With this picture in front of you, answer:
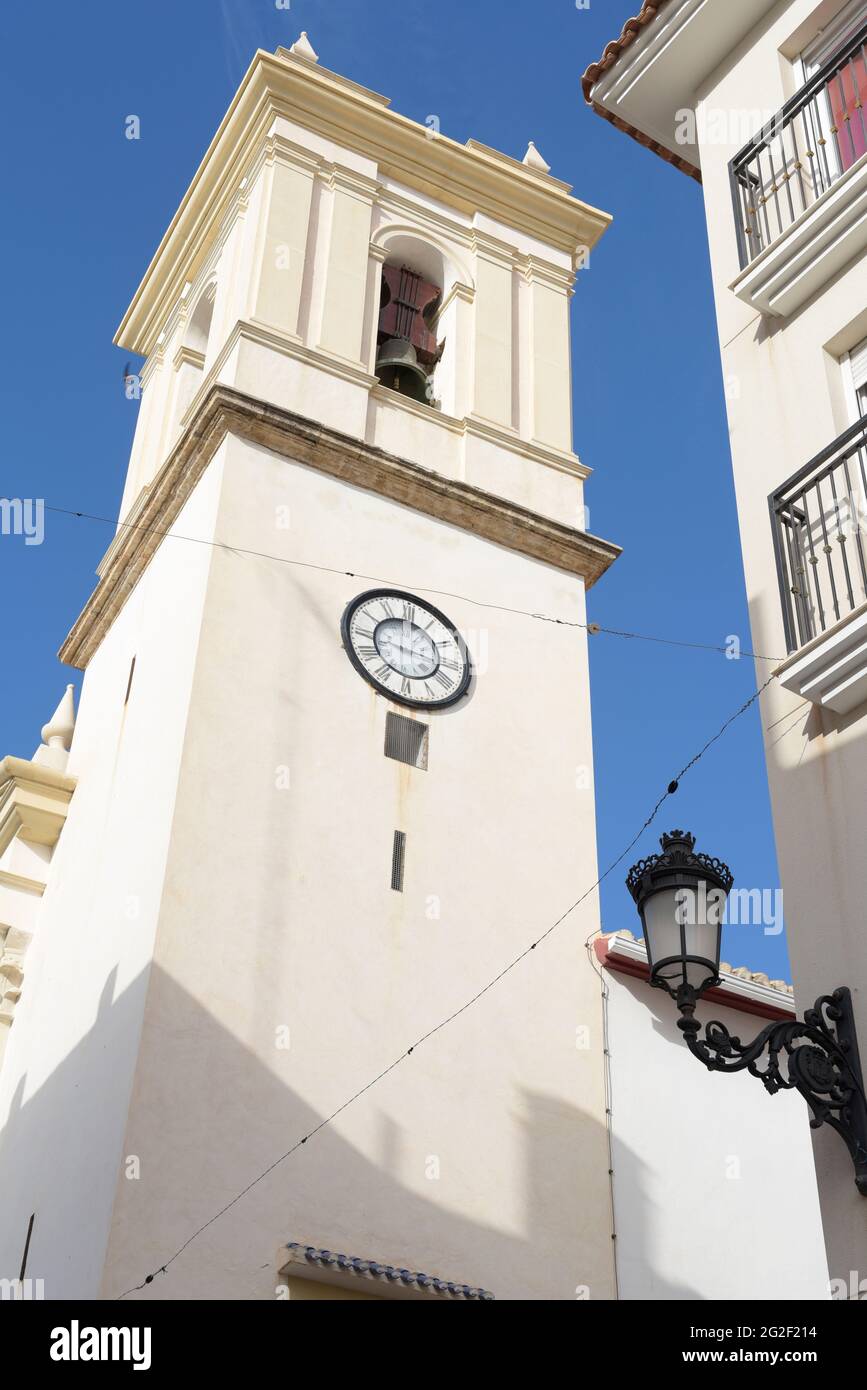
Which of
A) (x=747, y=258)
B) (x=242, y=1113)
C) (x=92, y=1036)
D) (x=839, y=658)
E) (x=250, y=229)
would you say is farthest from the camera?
(x=250, y=229)

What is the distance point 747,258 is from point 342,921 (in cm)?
559

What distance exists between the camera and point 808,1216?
11992mm

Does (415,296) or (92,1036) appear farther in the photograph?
(415,296)

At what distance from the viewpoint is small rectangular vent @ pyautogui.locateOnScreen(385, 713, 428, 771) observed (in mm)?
12938

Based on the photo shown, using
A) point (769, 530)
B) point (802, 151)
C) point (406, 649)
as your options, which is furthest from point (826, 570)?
point (406, 649)

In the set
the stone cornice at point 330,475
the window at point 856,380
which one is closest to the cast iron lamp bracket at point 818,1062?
the window at point 856,380

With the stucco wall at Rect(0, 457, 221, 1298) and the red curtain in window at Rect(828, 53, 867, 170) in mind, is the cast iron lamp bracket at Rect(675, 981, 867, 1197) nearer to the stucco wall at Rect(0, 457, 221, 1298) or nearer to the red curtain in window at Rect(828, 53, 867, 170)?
the red curtain in window at Rect(828, 53, 867, 170)

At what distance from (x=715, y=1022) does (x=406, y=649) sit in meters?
8.20

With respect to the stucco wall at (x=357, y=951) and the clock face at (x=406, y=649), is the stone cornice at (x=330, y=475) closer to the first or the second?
the stucco wall at (x=357, y=951)

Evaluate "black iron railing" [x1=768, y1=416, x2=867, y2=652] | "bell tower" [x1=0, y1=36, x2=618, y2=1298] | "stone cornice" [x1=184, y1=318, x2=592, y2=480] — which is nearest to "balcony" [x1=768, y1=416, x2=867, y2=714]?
"black iron railing" [x1=768, y1=416, x2=867, y2=652]

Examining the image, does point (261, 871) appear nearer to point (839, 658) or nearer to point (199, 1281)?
point (199, 1281)

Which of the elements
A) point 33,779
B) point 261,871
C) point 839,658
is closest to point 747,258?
point 839,658

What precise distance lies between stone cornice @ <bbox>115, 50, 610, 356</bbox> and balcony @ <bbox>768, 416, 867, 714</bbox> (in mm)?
11143

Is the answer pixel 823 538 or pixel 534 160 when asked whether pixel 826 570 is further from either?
pixel 534 160
